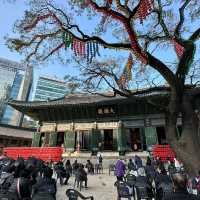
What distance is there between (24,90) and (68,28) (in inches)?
3127

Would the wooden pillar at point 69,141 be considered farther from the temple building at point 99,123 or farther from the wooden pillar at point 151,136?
the wooden pillar at point 151,136

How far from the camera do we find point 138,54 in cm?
869

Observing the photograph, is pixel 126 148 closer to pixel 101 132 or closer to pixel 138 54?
pixel 101 132

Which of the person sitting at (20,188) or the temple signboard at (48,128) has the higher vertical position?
the temple signboard at (48,128)

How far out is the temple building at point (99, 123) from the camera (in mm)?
19938

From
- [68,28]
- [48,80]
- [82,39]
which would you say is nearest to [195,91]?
[82,39]

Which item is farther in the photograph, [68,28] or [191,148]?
[68,28]

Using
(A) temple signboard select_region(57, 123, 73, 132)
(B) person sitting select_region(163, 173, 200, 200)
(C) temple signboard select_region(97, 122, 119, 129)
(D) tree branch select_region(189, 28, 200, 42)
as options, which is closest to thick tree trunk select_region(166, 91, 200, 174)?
(D) tree branch select_region(189, 28, 200, 42)

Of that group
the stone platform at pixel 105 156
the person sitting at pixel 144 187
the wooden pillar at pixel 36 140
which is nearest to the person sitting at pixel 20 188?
the person sitting at pixel 144 187

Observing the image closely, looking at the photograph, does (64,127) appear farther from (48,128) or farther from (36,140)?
(36,140)

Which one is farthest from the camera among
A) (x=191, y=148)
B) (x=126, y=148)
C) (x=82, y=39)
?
(x=126, y=148)

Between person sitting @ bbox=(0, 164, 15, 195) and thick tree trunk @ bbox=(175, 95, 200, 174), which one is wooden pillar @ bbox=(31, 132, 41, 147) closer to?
thick tree trunk @ bbox=(175, 95, 200, 174)

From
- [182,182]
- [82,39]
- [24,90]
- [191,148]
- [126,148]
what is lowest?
[182,182]

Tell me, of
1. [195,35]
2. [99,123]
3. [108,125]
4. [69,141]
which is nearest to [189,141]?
[195,35]
